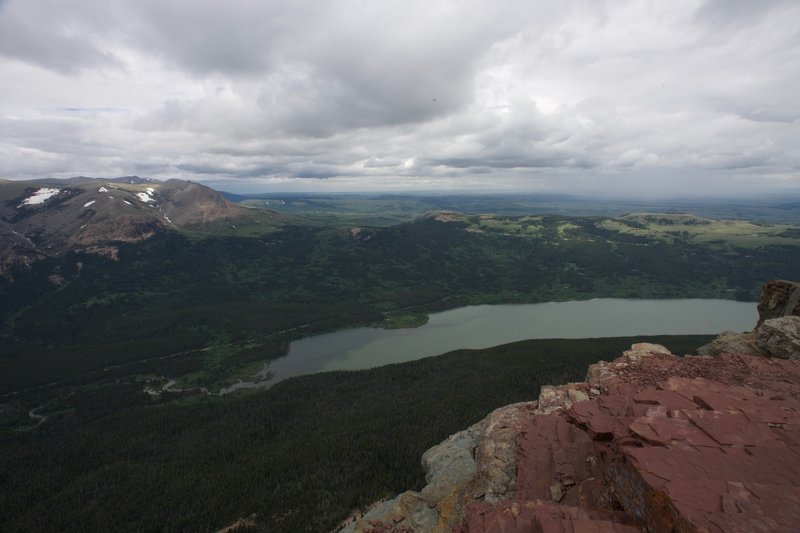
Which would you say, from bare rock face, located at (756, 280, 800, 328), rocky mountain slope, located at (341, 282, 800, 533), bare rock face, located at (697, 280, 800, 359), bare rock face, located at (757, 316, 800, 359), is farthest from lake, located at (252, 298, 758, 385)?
bare rock face, located at (757, 316, 800, 359)

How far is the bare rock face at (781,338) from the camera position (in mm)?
28859

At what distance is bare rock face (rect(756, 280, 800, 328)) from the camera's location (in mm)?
36969

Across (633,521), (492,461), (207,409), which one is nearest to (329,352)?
(207,409)

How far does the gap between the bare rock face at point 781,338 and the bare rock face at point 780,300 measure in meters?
8.00

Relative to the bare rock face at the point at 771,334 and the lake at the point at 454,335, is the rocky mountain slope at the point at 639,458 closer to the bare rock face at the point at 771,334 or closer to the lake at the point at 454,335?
the bare rock face at the point at 771,334

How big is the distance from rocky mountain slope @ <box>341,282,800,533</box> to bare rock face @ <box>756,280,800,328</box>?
12.2 m

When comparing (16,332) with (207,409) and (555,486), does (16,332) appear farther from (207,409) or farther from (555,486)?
(555,486)

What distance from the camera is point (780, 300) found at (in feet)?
127

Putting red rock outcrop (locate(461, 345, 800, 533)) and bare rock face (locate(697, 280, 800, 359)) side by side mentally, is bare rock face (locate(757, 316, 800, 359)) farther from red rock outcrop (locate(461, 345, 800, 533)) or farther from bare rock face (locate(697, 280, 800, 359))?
red rock outcrop (locate(461, 345, 800, 533))

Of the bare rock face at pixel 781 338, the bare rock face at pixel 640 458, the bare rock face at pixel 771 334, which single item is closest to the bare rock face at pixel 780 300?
the bare rock face at pixel 771 334

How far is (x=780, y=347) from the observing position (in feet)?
96.8

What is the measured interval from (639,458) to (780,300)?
123 feet

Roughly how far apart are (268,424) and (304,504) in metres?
39.8

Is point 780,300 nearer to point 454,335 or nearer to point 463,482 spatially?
point 463,482
